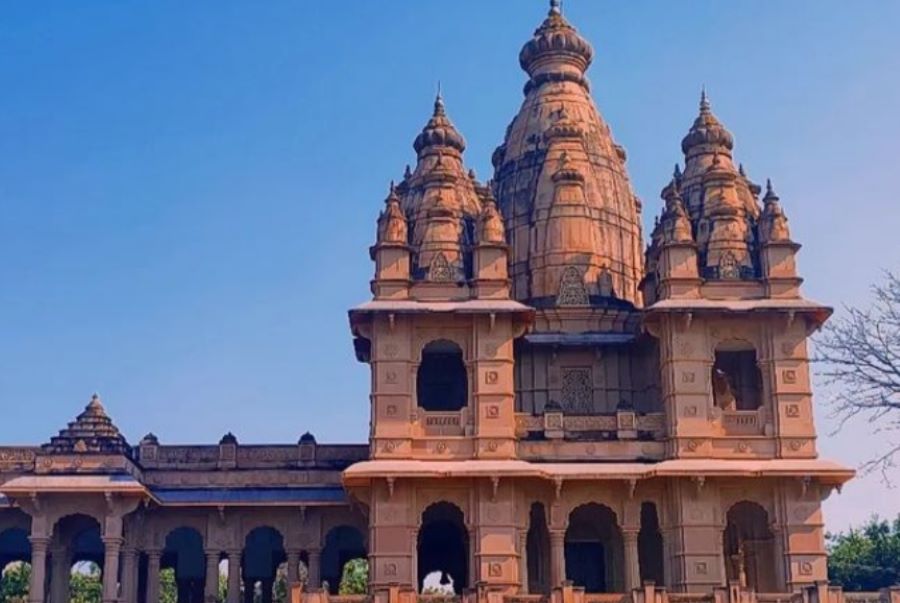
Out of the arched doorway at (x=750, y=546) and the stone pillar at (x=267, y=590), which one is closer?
the arched doorway at (x=750, y=546)

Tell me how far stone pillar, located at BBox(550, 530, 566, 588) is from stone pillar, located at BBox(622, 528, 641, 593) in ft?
4.69

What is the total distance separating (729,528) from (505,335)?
7922mm

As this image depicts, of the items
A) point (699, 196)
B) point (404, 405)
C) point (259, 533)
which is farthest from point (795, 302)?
Result: point (259, 533)

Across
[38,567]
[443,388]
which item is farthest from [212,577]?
[443,388]

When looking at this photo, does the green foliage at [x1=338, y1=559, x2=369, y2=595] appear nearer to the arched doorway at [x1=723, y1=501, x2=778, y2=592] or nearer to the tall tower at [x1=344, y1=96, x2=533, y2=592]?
the tall tower at [x1=344, y1=96, x2=533, y2=592]

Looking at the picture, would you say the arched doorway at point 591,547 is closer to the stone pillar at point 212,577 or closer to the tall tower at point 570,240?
the tall tower at point 570,240

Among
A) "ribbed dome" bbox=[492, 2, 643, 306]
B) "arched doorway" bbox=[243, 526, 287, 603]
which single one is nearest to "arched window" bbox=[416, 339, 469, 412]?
"ribbed dome" bbox=[492, 2, 643, 306]

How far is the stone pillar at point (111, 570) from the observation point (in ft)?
92.0

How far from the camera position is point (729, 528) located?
31375mm

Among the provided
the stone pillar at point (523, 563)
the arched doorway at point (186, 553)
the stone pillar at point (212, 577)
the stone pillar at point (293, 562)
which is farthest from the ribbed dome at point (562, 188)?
the arched doorway at point (186, 553)

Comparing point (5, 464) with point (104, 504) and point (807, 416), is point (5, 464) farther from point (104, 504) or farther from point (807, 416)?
point (807, 416)

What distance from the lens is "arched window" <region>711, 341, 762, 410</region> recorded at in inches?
1224

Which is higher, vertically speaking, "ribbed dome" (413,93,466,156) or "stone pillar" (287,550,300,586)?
"ribbed dome" (413,93,466,156)

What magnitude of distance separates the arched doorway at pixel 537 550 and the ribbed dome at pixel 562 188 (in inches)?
250
